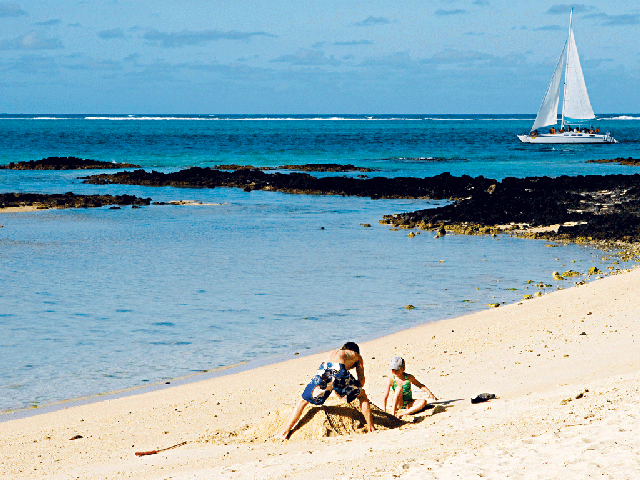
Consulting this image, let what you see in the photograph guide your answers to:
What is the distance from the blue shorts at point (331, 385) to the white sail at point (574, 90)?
69.2 m

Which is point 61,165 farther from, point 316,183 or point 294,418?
point 294,418

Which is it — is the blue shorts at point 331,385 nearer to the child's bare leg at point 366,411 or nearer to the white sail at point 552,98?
the child's bare leg at point 366,411

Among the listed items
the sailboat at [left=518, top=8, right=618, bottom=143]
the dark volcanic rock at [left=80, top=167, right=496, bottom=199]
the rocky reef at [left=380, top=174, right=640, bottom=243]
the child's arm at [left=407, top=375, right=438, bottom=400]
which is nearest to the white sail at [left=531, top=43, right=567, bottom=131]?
the sailboat at [left=518, top=8, right=618, bottom=143]

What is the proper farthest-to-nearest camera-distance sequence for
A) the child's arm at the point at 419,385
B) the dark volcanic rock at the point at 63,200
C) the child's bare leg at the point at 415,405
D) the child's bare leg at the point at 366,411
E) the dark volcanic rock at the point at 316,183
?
the dark volcanic rock at the point at 316,183, the dark volcanic rock at the point at 63,200, the child's arm at the point at 419,385, the child's bare leg at the point at 415,405, the child's bare leg at the point at 366,411

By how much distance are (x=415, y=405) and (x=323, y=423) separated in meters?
1.15

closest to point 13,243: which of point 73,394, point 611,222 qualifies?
point 73,394

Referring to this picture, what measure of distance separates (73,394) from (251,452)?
371 cm

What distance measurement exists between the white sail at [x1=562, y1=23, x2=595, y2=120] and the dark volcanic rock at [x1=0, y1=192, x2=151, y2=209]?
47856 millimetres

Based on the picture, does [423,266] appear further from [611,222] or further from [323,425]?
[323,425]

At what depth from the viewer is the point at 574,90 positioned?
237 feet

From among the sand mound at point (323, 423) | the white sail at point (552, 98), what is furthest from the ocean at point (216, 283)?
the white sail at point (552, 98)

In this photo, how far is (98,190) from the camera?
137 ft

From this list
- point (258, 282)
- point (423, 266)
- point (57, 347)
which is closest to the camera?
point (57, 347)

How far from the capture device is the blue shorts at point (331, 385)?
25.5 feet
